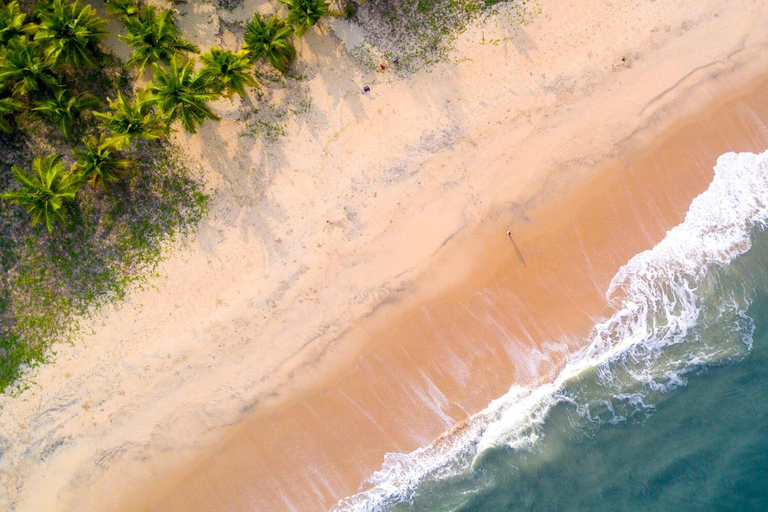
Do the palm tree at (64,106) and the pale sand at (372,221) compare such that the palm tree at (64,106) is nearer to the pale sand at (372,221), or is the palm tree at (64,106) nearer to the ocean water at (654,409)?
the pale sand at (372,221)

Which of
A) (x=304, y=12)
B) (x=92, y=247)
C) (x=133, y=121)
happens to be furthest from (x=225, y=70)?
(x=92, y=247)

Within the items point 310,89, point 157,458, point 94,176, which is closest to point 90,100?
point 94,176

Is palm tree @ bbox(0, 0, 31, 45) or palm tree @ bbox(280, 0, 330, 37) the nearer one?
palm tree @ bbox(0, 0, 31, 45)

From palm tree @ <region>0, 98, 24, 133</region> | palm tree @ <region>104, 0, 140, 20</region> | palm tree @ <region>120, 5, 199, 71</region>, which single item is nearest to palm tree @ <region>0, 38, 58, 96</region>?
palm tree @ <region>0, 98, 24, 133</region>

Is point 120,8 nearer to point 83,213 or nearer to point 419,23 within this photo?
point 83,213

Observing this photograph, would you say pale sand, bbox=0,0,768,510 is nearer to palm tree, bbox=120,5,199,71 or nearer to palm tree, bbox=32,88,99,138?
palm tree, bbox=120,5,199,71
